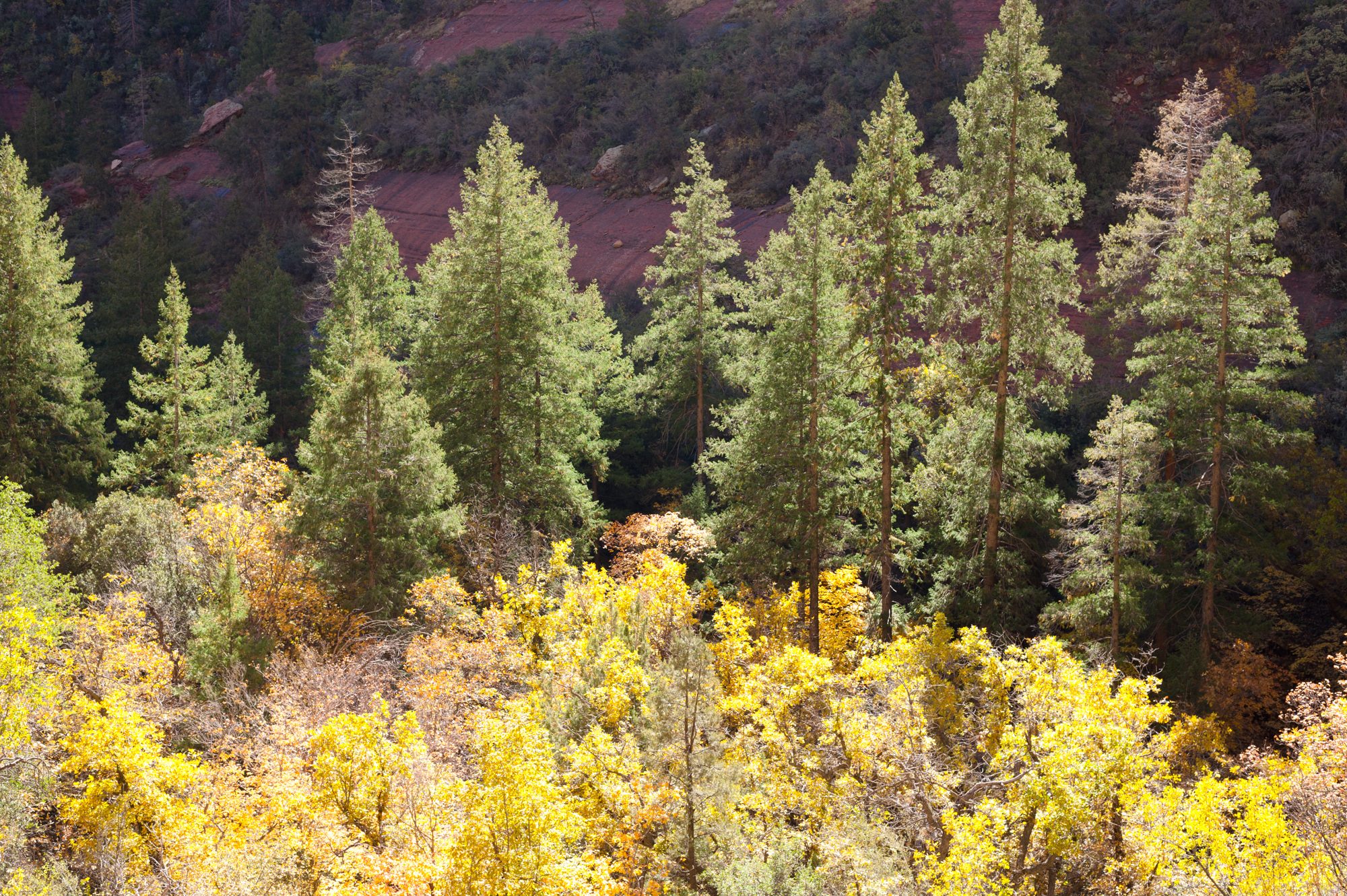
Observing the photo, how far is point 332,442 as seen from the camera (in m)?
22.6

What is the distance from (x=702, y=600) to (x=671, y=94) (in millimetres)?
40051

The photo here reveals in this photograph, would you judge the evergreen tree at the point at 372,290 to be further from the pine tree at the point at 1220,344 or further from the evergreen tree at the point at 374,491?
the pine tree at the point at 1220,344

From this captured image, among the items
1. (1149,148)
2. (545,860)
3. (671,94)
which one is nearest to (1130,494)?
(545,860)

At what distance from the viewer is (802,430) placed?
75.9 feet

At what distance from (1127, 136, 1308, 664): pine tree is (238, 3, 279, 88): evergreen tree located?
70050 mm

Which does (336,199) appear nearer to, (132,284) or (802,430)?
(132,284)

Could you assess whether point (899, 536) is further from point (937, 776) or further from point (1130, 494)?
point (937, 776)

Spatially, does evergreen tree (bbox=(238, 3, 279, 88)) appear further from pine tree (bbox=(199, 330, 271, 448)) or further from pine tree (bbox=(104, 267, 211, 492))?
pine tree (bbox=(104, 267, 211, 492))

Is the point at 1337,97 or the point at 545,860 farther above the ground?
the point at 1337,97

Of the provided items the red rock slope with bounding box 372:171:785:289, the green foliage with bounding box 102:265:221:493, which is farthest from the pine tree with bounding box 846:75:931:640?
the red rock slope with bounding box 372:171:785:289

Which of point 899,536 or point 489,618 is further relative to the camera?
point 899,536

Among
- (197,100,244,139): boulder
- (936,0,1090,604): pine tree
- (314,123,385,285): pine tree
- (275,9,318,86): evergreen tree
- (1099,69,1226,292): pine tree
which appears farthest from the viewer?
(197,100,244,139): boulder

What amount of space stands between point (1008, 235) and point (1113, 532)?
20.4ft

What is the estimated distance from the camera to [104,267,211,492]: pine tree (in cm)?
3116
